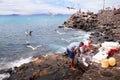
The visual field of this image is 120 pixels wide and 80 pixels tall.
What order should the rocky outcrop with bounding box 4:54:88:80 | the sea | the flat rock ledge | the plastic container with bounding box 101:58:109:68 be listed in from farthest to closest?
the sea, the rocky outcrop with bounding box 4:54:88:80, the plastic container with bounding box 101:58:109:68, the flat rock ledge

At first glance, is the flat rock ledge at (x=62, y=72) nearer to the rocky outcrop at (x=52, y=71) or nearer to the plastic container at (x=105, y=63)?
the rocky outcrop at (x=52, y=71)

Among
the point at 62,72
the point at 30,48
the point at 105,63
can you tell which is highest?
the point at 105,63

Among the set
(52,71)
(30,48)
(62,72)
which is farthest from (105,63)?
(30,48)

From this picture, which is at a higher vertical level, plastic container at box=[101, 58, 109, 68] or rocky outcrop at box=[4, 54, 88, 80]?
plastic container at box=[101, 58, 109, 68]

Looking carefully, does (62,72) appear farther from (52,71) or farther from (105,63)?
(105,63)

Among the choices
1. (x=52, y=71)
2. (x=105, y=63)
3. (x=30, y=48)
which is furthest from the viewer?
(x=30, y=48)

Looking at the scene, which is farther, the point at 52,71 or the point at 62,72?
the point at 52,71

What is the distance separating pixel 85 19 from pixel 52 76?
79.4 meters

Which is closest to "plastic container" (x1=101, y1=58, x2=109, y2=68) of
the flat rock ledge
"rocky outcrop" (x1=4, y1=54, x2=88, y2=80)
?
the flat rock ledge

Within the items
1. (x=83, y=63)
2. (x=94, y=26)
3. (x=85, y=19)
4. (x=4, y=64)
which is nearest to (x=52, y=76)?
(x=83, y=63)

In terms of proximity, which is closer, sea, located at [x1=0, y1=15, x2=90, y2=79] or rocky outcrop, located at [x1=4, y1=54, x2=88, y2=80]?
rocky outcrop, located at [x1=4, y1=54, x2=88, y2=80]

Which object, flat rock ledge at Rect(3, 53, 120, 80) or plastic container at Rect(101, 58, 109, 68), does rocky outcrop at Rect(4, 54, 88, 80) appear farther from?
plastic container at Rect(101, 58, 109, 68)

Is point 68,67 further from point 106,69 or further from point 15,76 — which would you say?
point 15,76

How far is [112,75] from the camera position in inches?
622
